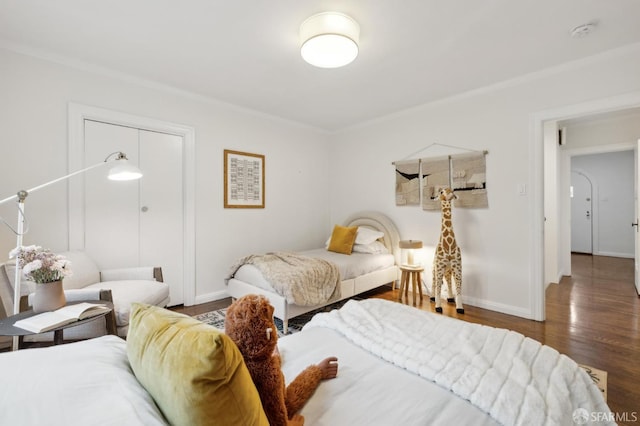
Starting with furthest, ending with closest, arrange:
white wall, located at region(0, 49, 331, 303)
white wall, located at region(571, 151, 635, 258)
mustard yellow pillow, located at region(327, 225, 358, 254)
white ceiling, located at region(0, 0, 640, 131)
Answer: white wall, located at region(571, 151, 635, 258)
mustard yellow pillow, located at region(327, 225, 358, 254)
white wall, located at region(0, 49, 331, 303)
white ceiling, located at region(0, 0, 640, 131)

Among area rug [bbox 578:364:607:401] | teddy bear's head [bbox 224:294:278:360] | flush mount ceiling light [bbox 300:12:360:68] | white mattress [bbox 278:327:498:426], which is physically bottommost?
area rug [bbox 578:364:607:401]

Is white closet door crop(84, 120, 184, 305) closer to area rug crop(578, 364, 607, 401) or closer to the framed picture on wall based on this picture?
the framed picture on wall

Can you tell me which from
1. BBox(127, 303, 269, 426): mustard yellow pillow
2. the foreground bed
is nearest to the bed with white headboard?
the foreground bed

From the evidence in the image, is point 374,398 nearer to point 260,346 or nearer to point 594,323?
point 260,346

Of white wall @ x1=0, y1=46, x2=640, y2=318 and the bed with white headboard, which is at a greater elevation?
white wall @ x1=0, y1=46, x2=640, y2=318

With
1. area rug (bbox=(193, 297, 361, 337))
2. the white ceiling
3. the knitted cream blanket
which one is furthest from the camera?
area rug (bbox=(193, 297, 361, 337))

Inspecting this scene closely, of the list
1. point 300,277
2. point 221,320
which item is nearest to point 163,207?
point 221,320

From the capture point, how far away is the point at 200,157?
349cm

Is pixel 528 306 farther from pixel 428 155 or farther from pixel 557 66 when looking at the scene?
pixel 557 66

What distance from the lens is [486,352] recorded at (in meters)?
1.24

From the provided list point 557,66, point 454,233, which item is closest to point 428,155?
point 454,233

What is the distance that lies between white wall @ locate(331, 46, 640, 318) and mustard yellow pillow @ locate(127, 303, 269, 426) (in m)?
3.25

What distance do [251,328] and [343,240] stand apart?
10.5 feet

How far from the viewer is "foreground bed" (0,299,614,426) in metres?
0.67
